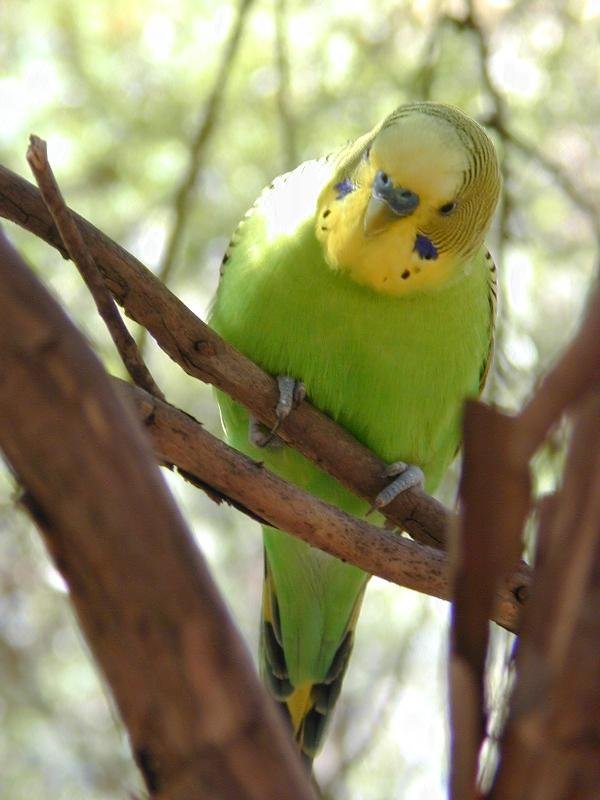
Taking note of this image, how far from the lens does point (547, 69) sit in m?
4.35

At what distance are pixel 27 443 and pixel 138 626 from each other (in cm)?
18

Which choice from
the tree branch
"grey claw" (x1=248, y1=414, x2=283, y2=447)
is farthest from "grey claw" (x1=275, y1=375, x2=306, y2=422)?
the tree branch

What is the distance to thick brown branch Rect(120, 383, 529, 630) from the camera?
2.16 metres

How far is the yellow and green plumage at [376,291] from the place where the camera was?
262 cm

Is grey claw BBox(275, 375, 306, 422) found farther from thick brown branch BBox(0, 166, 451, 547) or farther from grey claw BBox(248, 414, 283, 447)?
grey claw BBox(248, 414, 283, 447)

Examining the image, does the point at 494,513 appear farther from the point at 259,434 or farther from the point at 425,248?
the point at 259,434

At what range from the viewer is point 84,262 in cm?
212

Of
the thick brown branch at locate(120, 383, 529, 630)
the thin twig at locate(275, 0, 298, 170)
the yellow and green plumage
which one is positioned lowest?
the thick brown branch at locate(120, 383, 529, 630)

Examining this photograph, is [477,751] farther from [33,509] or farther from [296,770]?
[33,509]

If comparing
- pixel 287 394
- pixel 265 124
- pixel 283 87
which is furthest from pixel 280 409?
pixel 265 124

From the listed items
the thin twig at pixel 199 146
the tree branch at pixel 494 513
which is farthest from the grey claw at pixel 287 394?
the tree branch at pixel 494 513

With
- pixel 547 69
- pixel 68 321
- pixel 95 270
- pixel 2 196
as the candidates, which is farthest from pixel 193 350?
pixel 547 69

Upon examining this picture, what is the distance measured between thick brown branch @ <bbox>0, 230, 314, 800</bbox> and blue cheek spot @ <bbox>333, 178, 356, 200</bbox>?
6.11 ft

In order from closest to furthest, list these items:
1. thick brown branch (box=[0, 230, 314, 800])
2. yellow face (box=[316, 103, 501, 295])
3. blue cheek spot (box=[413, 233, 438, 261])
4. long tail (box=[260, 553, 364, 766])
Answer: thick brown branch (box=[0, 230, 314, 800]) → yellow face (box=[316, 103, 501, 295]) → blue cheek spot (box=[413, 233, 438, 261]) → long tail (box=[260, 553, 364, 766])
